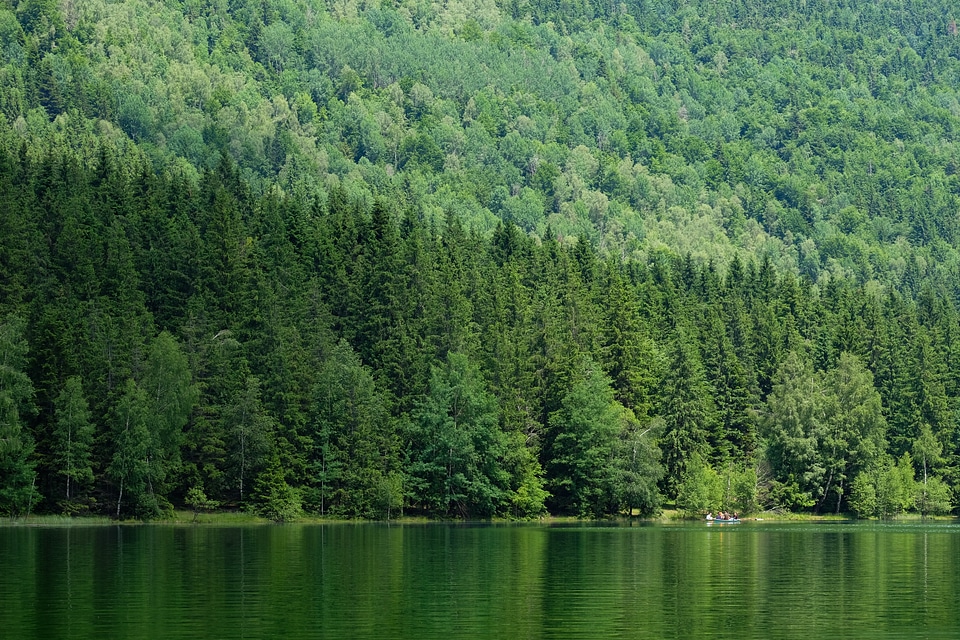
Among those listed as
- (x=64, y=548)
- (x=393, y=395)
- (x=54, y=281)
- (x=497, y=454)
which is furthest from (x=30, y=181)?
(x=64, y=548)

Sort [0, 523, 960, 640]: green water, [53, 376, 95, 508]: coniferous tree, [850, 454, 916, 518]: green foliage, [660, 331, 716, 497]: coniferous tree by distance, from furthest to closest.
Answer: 1. [850, 454, 916, 518]: green foliage
2. [660, 331, 716, 497]: coniferous tree
3. [53, 376, 95, 508]: coniferous tree
4. [0, 523, 960, 640]: green water

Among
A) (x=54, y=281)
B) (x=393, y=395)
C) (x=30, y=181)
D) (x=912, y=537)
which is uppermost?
(x=30, y=181)

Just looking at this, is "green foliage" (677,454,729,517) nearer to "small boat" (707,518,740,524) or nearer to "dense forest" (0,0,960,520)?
"dense forest" (0,0,960,520)

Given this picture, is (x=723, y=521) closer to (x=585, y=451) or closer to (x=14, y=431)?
(x=585, y=451)

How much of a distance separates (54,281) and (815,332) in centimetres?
9255

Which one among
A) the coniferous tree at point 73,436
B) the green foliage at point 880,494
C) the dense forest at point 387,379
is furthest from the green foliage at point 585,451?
the coniferous tree at point 73,436

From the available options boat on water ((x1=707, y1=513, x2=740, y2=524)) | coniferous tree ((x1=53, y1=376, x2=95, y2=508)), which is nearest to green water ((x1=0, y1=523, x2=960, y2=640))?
coniferous tree ((x1=53, y1=376, x2=95, y2=508))

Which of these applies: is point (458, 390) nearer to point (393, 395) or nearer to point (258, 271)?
point (393, 395)

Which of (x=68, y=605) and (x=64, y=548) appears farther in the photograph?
(x=64, y=548)

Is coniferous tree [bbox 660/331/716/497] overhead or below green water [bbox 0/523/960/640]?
overhead

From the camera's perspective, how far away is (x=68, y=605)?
194 ft

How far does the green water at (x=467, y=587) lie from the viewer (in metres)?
54.4

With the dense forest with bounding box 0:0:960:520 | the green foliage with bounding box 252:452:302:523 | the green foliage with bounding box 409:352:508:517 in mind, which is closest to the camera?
the dense forest with bounding box 0:0:960:520

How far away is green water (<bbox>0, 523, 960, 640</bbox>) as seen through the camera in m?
54.4
